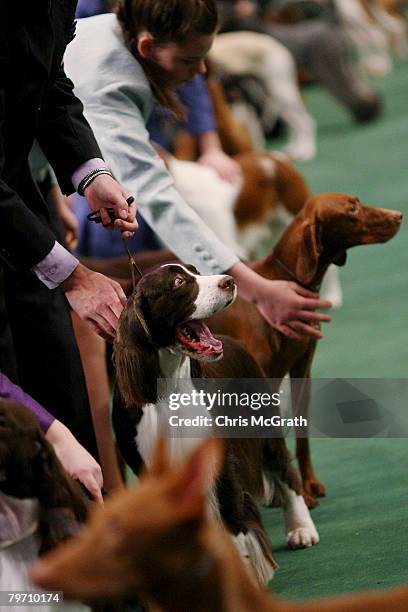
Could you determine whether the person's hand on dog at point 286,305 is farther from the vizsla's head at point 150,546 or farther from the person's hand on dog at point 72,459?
the vizsla's head at point 150,546

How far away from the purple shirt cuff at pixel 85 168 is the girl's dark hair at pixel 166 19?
65 cm

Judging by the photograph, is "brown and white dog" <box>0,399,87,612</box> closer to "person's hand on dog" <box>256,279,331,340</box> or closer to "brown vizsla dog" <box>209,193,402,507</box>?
"person's hand on dog" <box>256,279,331,340</box>

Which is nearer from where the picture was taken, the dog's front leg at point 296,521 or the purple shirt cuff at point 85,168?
the purple shirt cuff at point 85,168

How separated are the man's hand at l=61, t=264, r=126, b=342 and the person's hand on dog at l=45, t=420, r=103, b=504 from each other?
1.23ft

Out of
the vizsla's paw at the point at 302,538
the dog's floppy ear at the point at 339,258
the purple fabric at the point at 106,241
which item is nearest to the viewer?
the vizsla's paw at the point at 302,538

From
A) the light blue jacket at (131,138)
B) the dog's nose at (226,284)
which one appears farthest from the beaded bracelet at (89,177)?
the light blue jacket at (131,138)

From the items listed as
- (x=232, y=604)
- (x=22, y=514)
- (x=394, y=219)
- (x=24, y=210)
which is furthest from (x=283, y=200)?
(x=232, y=604)

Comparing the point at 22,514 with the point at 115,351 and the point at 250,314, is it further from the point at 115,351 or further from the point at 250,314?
the point at 250,314

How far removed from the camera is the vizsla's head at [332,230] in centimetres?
412

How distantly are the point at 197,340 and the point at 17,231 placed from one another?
68 centimetres

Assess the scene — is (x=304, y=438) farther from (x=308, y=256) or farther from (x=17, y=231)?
(x=17, y=231)

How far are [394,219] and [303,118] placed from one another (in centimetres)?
718

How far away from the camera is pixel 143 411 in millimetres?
3182

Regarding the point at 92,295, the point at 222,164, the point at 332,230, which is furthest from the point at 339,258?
the point at 222,164
